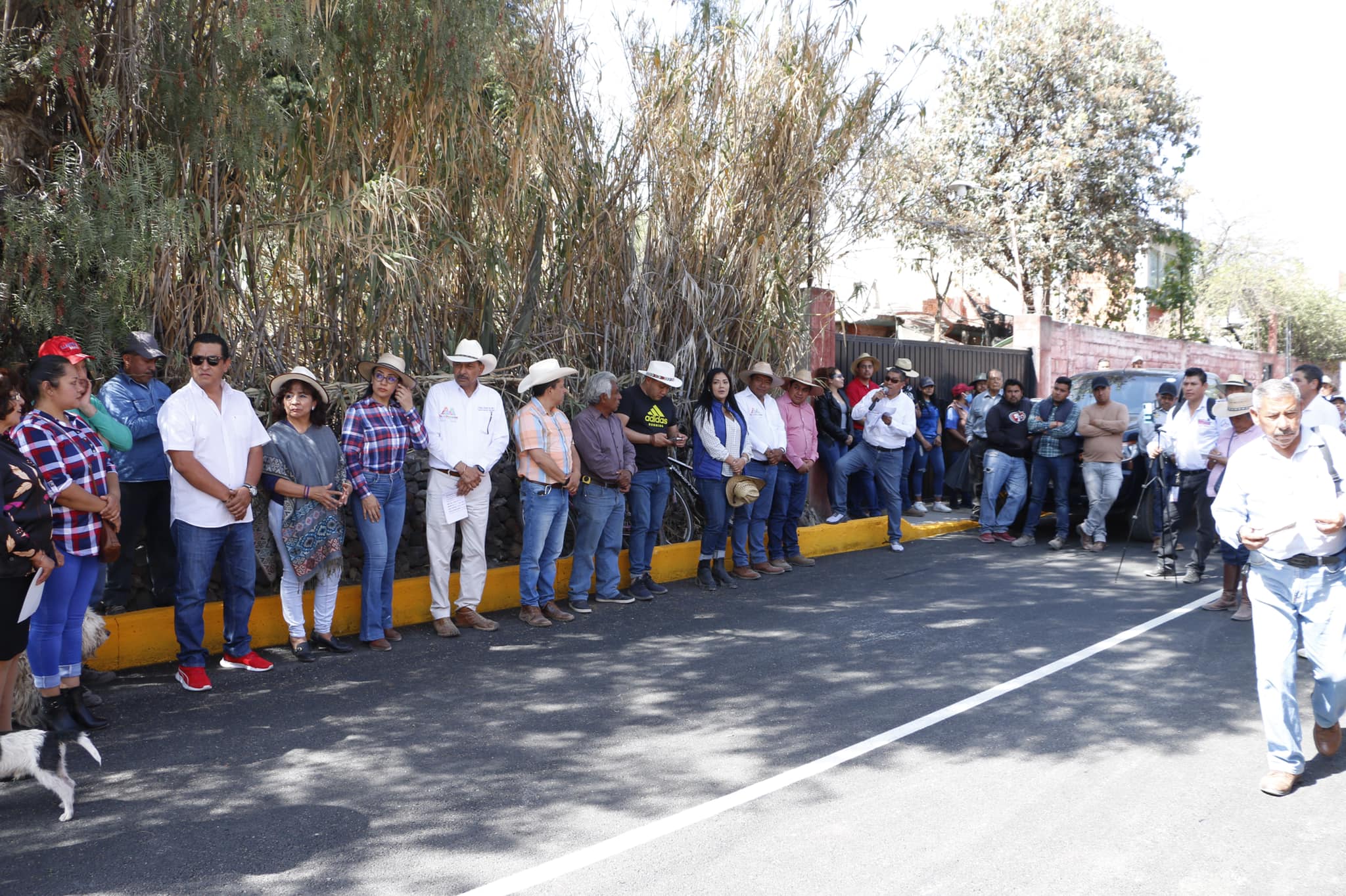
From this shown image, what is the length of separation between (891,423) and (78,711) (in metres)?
8.22

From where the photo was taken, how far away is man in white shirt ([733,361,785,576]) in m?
9.64

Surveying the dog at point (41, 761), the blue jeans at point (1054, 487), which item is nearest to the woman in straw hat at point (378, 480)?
the dog at point (41, 761)

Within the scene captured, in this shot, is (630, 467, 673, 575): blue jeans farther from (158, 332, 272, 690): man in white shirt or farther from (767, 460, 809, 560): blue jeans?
(158, 332, 272, 690): man in white shirt

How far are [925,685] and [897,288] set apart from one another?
30122 millimetres

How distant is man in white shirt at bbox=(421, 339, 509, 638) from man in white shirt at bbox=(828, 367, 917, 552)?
199 inches

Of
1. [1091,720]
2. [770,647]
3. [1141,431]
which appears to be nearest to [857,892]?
[1091,720]

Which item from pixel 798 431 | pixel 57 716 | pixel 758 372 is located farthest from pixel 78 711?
pixel 798 431

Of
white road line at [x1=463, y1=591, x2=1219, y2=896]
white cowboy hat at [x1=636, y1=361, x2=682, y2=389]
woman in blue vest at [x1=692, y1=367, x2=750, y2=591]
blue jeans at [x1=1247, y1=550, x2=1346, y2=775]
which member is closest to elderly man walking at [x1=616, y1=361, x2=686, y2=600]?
white cowboy hat at [x1=636, y1=361, x2=682, y2=389]

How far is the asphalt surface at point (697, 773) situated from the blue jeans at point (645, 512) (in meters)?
1.32

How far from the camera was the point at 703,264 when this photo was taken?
33.6 feet

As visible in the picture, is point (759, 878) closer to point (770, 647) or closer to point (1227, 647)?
point (770, 647)

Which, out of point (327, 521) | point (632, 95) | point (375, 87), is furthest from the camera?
point (632, 95)

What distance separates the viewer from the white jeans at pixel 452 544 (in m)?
7.45

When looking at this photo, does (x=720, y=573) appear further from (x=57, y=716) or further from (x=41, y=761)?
(x=41, y=761)
